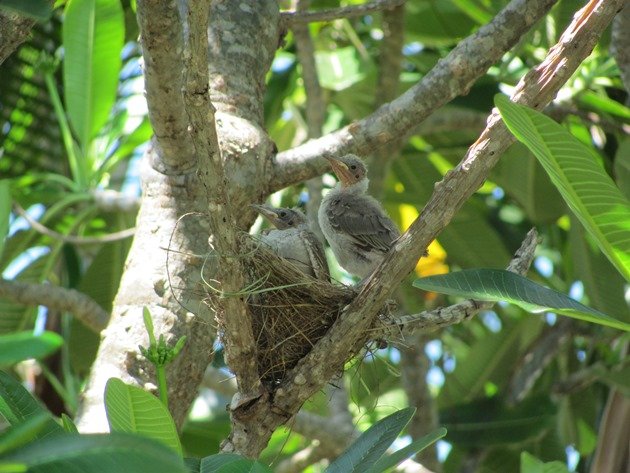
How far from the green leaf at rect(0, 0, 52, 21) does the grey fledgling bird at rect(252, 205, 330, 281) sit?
1.86 meters

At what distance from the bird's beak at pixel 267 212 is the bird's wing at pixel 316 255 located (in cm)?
14

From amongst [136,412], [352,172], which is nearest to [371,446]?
[136,412]

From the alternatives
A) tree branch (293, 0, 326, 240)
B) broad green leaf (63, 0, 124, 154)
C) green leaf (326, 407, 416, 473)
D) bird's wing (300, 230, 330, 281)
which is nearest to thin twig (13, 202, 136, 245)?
broad green leaf (63, 0, 124, 154)

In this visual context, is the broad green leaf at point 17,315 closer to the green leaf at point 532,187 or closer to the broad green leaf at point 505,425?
the broad green leaf at point 505,425

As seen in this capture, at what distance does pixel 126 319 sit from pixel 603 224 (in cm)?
143

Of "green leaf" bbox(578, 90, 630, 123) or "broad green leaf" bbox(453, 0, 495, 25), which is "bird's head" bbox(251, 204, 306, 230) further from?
"green leaf" bbox(578, 90, 630, 123)

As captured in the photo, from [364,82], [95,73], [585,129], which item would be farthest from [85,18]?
[585,129]

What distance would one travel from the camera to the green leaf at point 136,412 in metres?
2.00

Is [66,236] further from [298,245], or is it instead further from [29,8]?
[29,8]

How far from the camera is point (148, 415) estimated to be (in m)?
2.02

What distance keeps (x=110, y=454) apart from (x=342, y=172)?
2890 mm

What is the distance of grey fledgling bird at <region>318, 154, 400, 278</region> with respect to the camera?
400cm

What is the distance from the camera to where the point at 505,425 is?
472cm

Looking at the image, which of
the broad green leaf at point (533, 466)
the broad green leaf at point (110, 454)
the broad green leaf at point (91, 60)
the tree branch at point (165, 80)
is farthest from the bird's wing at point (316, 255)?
the broad green leaf at point (110, 454)
